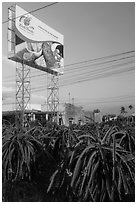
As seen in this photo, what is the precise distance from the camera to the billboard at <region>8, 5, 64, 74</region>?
14.5 metres

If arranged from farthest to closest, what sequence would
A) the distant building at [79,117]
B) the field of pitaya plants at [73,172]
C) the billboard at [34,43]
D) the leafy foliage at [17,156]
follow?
the billboard at [34,43] → the distant building at [79,117] → the leafy foliage at [17,156] → the field of pitaya plants at [73,172]

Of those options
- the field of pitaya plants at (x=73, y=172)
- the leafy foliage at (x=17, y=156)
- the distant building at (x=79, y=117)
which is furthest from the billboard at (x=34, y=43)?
the field of pitaya plants at (x=73, y=172)

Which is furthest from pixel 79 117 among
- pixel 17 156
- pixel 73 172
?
pixel 73 172

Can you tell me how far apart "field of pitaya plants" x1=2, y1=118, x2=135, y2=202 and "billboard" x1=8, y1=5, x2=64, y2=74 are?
11530 mm

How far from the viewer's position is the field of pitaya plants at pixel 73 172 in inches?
76.2

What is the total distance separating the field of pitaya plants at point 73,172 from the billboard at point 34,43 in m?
11.5

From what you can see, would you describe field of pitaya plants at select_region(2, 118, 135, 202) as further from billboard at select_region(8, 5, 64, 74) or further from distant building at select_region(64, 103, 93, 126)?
billboard at select_region(8, 5, 64, 74)

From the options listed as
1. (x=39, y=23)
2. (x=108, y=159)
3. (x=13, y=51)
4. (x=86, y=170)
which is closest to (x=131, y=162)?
(x=108, y=159)

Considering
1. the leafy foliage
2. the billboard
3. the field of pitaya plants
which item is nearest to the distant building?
the field of pitaya plants

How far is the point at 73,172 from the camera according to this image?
2027mm

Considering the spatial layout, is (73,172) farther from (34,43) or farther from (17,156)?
(34,43)

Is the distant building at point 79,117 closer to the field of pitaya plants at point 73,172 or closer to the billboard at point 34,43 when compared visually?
the field of pitaya plants at point 73,172

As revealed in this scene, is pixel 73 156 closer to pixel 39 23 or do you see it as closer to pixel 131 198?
pixel 131 198

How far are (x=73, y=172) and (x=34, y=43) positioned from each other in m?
15.4
